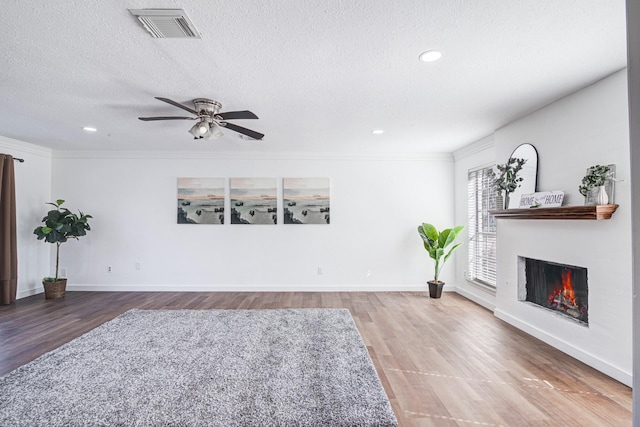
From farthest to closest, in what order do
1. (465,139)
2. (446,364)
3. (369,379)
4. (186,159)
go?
(186,159) < (465,139) < (446,364) < (369,379)

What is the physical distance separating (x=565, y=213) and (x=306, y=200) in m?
3.58

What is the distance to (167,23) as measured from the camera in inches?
68.9

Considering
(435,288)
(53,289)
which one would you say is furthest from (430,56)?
(53,289)

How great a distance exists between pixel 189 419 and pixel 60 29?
2.63m

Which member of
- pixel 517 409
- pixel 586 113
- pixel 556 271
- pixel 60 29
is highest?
pixel 60 29

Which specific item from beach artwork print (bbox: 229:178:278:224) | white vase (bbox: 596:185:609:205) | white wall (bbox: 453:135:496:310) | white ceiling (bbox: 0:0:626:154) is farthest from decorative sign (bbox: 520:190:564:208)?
beach artwork print (bbox: 229:178:278:224)

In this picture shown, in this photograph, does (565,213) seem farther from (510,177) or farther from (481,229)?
(481,229)

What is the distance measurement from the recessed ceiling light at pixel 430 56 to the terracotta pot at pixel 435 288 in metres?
3.59

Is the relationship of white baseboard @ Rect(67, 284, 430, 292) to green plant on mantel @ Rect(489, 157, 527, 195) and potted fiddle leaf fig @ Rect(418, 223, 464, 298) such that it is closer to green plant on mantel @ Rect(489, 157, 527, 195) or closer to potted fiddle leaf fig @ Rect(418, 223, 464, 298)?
potted fiddle leaf fig @ Rect(418, 223, 464, 298)

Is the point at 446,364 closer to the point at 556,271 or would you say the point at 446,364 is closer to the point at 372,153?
the point at 556,271

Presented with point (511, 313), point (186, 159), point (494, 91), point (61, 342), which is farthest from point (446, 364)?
point (186, 159)

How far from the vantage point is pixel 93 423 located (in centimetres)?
183

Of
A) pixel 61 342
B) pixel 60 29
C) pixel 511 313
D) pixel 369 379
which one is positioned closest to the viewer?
pixel 60 29

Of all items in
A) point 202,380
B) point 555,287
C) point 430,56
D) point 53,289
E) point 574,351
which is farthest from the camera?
point 53,289
